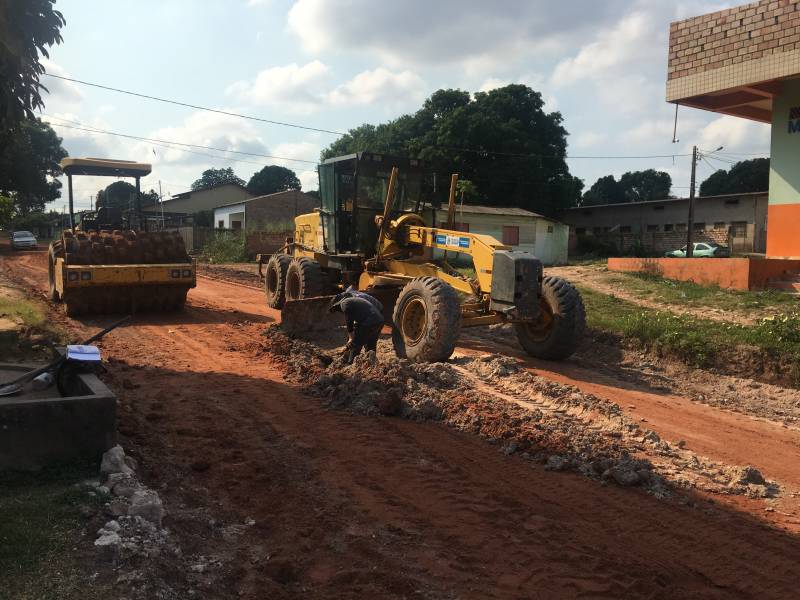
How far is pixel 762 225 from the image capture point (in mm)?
34281

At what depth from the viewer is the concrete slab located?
430 cm

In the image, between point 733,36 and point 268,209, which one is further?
point 268,209

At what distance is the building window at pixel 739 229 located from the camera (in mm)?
35031

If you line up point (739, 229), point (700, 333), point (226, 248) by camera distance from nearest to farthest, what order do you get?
1. point (700, 333)
2. point (226, 248)
3. point (739, 229)

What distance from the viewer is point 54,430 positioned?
441 cm

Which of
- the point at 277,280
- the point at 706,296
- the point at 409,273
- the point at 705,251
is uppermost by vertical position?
the point at 705,251

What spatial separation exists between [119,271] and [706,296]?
11561mm

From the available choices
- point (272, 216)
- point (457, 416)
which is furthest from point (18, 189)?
point (457, 416)

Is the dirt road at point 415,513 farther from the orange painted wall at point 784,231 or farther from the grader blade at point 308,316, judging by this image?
the orange painted wall at point 784,231

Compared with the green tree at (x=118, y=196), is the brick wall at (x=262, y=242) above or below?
below

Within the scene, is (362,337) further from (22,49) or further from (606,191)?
(606,191)

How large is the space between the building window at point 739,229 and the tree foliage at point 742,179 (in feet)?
71.2

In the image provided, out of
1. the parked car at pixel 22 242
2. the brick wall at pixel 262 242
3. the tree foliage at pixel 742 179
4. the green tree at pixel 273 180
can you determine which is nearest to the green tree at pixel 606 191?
the tree foliage at pixel 742 179

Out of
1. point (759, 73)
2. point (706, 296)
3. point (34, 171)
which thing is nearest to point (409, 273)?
point (706, 296)
